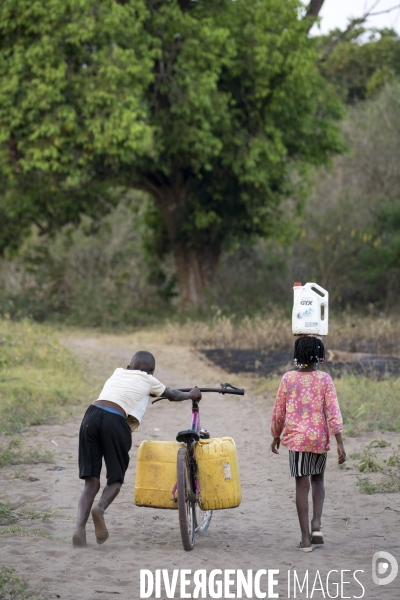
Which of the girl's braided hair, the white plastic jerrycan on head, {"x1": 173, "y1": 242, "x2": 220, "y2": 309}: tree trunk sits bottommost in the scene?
the girl's braided hair

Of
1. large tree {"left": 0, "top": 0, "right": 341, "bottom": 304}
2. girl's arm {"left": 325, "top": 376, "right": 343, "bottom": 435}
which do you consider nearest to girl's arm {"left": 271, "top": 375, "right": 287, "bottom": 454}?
girl's arm {"left": 325, "top": 376, "right": 343, "bottom": 435}

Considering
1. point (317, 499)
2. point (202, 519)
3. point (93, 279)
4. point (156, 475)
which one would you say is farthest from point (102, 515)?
point (93, 279)

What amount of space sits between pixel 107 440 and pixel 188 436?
0.51 m

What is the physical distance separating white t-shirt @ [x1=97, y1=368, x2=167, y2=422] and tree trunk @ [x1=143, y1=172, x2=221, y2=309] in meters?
16.4

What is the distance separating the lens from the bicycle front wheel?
527 cm

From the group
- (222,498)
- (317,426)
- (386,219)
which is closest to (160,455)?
(222,498)

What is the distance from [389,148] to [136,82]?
465 inches

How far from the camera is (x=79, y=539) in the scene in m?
5.41

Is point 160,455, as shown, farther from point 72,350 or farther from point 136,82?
point 136,82

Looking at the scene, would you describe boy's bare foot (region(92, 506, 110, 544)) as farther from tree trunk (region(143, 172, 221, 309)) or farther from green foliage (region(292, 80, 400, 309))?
green foliage (region(292, 80, 400, 309))

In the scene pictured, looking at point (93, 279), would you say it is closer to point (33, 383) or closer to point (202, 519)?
point (33, 383)

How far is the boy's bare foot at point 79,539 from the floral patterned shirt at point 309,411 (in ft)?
4.48

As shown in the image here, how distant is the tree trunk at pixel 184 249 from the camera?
2245cm

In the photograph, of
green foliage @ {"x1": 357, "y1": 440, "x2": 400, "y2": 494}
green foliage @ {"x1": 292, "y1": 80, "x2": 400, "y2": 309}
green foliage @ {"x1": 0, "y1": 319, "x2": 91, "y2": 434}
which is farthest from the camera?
green foliage @ {"x1": 292, "y1": 80, "x2": 400, "y2": 309}
